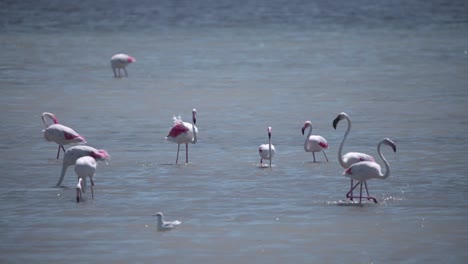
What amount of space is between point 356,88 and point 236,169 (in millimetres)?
10606

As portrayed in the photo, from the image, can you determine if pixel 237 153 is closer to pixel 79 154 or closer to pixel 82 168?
pixel 79 154

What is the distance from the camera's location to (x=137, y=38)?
151ft

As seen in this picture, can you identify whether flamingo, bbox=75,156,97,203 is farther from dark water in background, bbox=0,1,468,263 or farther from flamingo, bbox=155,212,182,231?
flamingo, bbox=155,212,182,231

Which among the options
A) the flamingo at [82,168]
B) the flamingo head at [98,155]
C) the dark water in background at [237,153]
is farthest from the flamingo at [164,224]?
the flamingo head at [98,155]

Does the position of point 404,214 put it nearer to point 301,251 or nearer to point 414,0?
point 301,251

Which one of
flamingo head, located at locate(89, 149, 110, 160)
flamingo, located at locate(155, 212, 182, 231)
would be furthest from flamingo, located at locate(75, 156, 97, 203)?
flamingo, located at locate(155, 212, 182, 231)

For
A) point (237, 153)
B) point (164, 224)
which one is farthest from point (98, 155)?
point (237, 153)

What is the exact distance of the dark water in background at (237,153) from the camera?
10.0 meters

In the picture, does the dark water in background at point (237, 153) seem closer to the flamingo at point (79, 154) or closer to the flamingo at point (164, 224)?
the flamingo at point (164, 224)

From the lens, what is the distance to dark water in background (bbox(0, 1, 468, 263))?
1002 centimetres

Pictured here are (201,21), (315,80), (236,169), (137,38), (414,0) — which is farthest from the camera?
(414,0)

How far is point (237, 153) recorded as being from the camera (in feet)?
49.6

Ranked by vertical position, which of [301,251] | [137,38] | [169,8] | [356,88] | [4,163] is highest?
[169,8]

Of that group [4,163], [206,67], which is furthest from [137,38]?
[4,163]
